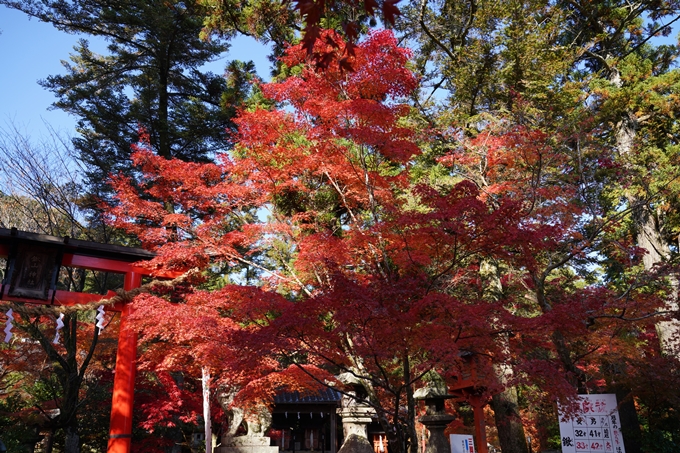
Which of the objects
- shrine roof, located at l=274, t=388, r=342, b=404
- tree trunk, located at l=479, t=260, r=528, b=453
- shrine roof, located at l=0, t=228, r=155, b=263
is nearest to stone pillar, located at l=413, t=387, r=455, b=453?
tree trunk, located at l=479, t=260, r=528, b=453

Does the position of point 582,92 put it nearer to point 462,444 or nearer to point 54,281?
point 462,444

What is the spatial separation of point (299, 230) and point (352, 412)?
4.08 meters

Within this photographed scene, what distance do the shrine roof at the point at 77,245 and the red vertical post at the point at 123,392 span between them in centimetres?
113

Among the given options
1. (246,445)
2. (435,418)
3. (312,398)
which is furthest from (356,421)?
(312,398)

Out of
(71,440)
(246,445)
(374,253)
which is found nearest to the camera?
(374,253)

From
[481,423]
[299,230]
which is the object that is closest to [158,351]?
[299,230]

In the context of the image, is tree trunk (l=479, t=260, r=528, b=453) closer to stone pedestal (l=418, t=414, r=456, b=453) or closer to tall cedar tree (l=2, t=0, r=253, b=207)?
stone pedestal (l=418, t=414, r=456, b=453)

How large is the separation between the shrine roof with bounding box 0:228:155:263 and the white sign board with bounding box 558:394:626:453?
8850 millimetres

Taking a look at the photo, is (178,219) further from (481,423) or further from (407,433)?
(481,423)

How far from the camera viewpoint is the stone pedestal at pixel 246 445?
9.83 meters

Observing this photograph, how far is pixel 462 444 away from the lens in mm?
8852

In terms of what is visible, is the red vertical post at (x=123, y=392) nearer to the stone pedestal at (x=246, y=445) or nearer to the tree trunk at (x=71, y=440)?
the tree trunk at (x=71, y=440)

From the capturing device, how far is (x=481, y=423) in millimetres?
9062

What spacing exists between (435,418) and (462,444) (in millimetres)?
1086
